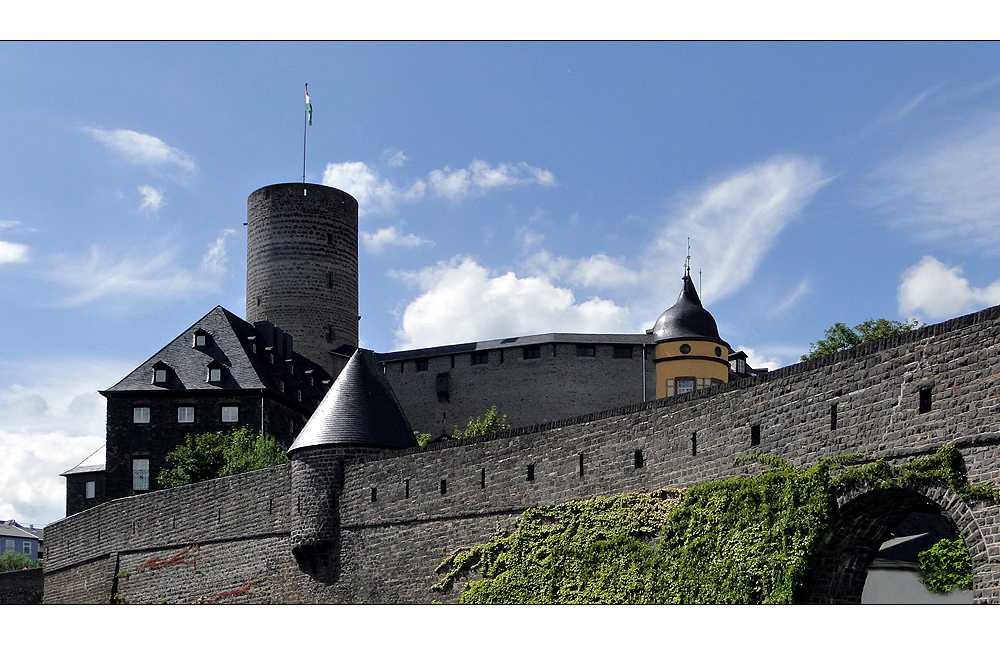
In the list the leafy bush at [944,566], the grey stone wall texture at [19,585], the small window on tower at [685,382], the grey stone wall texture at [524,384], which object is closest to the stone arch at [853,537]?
the leafy bush at [944,566]

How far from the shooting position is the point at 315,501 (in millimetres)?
25562

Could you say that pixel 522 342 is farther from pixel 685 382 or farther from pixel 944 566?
pixel 944 566

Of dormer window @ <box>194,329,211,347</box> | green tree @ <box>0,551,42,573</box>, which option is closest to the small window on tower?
dormer window @ <box>194,329,211,347</box>

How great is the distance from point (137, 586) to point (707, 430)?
1787 cm

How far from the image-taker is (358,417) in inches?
1013

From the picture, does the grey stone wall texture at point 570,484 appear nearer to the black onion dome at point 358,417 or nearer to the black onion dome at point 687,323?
the black onion dome at point 358,417

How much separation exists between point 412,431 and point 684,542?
11.3 metres

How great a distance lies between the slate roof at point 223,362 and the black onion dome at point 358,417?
643 inches

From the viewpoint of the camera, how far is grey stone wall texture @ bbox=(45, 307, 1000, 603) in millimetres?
14852

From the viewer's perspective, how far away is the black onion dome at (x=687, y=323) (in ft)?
150

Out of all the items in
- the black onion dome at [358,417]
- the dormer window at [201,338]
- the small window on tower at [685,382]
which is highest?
the dormer window at [201,338]

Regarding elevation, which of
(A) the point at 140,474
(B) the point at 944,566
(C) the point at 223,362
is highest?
(C) the point at 223,362

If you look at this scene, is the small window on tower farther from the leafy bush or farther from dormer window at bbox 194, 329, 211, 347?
the leafy bush

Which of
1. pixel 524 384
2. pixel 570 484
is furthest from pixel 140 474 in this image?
pixel 570 484
